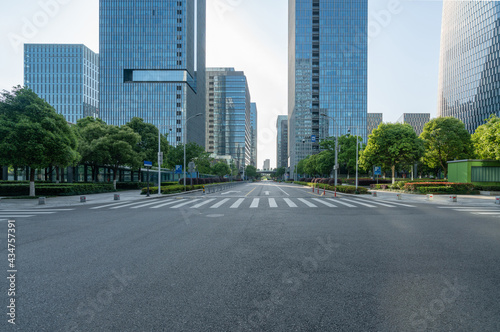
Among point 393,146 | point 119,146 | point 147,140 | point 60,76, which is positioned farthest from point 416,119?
point 60,76

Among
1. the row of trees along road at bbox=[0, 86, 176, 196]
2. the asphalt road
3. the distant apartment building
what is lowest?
the asphalt road

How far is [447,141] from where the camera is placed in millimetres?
43344

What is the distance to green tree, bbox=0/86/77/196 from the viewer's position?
19.3 meters

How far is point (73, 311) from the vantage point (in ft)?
10.7

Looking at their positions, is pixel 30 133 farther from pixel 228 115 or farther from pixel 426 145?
pixel 228 115

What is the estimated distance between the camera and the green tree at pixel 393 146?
119 ft

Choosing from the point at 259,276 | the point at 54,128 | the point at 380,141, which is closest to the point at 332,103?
the point at 380,141

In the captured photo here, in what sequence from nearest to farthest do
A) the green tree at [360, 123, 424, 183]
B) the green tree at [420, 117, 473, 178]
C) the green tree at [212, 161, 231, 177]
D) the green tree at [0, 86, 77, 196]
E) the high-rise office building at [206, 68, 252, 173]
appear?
1. the green tree at [0, 86, 77, 196]
2. the green tree at [360, 123, 424, 183]
3. the green tree at [420, 117, 473, 178]
4. the green tree at [212, 161, 231, 177]
5. the high-rise office building at [206, 68, 252, 173]

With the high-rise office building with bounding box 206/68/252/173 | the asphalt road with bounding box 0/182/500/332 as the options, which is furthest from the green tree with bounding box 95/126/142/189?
the high-rise office building with bounding box 206/68/252/173

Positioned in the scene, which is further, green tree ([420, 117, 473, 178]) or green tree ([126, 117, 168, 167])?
green tree ([420, 117, 473, 178])

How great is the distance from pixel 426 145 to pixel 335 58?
76.1 meters

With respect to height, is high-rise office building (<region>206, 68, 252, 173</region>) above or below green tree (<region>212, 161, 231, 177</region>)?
above

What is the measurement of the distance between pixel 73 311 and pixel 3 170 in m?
47.9

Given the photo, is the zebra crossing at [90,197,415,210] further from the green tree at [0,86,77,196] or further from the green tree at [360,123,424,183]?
the green tree at [360,123,424,183]
